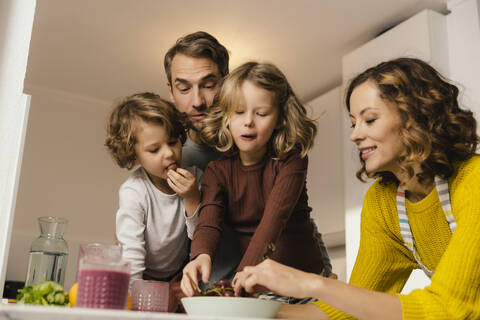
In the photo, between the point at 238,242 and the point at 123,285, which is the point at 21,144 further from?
the point at 238,242

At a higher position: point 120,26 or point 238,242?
point 120,26

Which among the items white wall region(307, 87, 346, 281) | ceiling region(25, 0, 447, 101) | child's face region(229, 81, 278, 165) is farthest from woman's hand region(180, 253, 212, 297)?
white wall region(307, 87, 346, 281)

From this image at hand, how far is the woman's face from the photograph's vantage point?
3.60 feet

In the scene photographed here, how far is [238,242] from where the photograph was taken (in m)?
1.28

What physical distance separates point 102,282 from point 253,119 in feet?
2.03

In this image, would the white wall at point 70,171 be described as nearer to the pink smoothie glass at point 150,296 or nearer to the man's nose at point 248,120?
the man's nose at point 248,120

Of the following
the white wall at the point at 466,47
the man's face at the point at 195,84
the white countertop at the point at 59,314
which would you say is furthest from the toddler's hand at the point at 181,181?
the white wall at the point at 466,47

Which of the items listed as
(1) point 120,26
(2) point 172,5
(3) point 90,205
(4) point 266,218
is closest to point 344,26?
(2) point 172,5

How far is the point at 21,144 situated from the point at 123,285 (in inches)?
9.8

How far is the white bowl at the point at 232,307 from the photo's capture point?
2.47 feet

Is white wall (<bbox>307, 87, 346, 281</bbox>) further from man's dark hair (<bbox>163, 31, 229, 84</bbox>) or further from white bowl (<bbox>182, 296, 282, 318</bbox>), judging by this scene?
white bowl (<bbox>182, 296, 282, 318</bbox>)

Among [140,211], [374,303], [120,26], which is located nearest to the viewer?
[374,303]

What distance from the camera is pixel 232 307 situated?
2.47ft

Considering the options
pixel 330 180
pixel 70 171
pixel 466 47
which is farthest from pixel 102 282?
pixel 70 171
